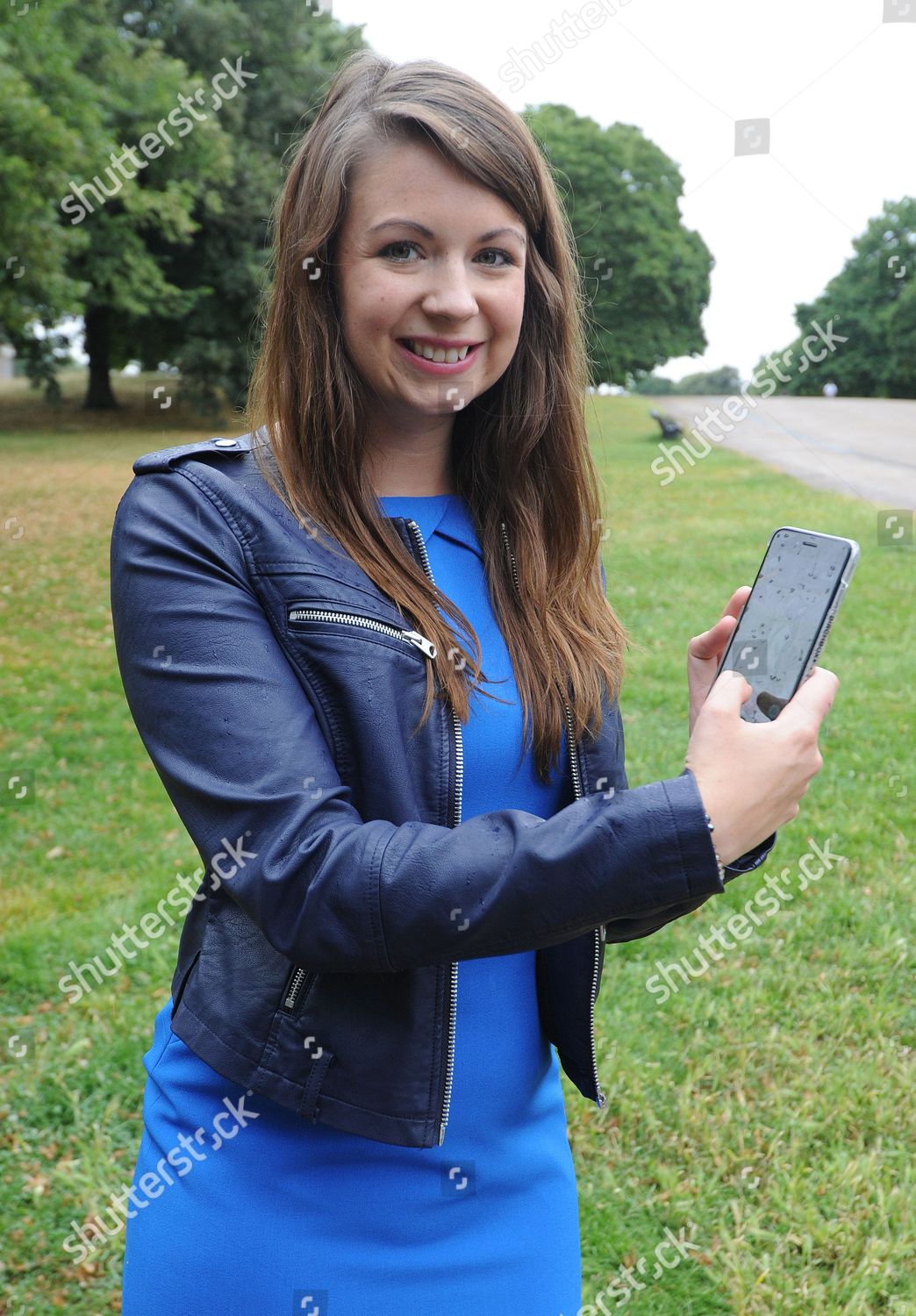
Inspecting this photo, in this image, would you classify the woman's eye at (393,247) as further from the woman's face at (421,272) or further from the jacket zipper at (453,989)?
the jacket zipper at (453,989)

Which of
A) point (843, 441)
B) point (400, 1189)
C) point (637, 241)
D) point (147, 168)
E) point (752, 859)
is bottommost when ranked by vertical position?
point (400, 1189)

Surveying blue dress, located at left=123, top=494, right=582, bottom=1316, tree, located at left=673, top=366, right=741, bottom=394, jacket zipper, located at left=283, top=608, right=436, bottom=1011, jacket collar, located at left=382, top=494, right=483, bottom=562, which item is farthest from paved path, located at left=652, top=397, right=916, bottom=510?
jacket zipper, located at left=283, top=608, right=436, bottom=1011

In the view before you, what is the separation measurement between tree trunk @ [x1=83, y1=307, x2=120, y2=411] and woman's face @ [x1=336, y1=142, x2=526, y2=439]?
1058 inches

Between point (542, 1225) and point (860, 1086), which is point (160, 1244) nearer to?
point (542, 1225)

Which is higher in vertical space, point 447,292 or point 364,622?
point 447,292

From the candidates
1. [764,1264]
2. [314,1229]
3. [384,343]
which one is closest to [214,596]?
[384,343]

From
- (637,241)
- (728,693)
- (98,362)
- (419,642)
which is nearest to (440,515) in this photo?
(419,642)

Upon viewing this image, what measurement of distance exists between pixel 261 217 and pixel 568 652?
2420cm

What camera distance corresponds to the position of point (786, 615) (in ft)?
4.76

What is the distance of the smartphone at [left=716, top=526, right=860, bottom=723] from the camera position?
4.57 ft

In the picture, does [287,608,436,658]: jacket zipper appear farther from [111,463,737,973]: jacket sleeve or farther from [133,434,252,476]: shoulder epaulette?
[133,434,252,476]: shoulder epaulette

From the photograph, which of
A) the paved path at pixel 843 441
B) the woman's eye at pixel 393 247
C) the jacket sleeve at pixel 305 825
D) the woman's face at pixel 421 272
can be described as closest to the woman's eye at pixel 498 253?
the woman's face at pixel 421 272

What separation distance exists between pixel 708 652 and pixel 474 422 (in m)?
0.50

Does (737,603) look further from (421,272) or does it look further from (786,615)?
(421,272)
